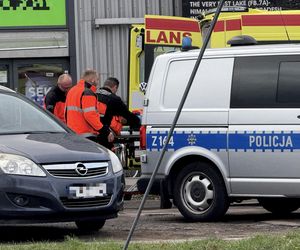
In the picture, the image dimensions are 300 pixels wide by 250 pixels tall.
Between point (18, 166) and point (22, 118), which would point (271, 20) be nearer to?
point (22, 118)

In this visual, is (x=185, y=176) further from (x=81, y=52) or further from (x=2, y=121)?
(x=81, y=52)

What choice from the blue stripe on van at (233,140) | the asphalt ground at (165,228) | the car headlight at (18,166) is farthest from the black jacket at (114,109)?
the car headlight at (18,166)

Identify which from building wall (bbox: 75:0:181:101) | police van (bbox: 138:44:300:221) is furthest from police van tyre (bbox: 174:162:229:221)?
building wall (bbox: 75:0:181:101)

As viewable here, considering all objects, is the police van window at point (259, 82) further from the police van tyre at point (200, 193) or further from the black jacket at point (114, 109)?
the black jacket at point (114, 109)

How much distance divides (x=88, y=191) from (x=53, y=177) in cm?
40

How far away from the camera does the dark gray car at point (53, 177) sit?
8758 millimetres

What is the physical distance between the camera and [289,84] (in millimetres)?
10297

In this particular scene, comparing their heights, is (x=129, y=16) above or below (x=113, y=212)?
above

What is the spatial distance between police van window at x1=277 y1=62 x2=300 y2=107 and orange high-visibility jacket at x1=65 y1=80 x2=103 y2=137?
2971 millimetres

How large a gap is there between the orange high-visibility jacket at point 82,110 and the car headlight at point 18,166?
3.52 metres

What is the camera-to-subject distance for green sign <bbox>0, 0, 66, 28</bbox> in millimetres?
19703

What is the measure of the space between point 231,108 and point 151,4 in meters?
10.5

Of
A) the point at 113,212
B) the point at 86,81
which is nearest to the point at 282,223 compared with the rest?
the point at 113,212

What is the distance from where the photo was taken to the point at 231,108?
10461 mm
